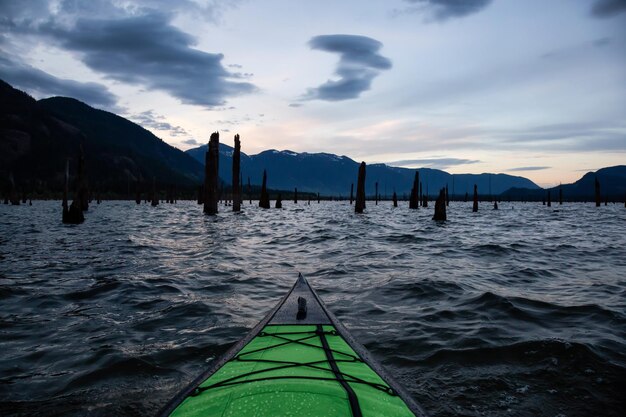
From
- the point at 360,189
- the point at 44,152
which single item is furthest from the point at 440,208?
the point at 44,152

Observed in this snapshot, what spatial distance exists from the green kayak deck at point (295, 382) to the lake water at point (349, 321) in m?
0.71

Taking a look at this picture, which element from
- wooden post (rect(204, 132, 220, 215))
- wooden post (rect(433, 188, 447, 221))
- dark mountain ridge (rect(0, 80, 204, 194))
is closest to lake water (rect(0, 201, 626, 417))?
wooden post (rect(433, 188, 447, 221))

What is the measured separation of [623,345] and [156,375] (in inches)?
208

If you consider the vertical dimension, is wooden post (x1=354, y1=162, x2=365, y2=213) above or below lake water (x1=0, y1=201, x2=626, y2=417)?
above

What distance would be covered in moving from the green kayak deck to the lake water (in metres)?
0.71

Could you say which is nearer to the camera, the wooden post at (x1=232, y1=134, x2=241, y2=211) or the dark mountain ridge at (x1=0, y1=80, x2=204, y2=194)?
the wooden post at (x1=232, y1=134, x2=241, y2=211)

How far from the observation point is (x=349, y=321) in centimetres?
560

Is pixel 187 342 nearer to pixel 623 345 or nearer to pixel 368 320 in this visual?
pixel 368 320

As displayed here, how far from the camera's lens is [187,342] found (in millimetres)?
4742

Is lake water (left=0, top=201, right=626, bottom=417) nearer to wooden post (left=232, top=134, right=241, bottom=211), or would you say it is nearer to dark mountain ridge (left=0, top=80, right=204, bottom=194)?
wooden post (left=232, top=134, right=241, bottom=211)

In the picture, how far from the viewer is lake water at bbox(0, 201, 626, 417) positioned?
355 cm

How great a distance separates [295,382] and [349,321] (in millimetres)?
2970

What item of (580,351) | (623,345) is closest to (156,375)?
(580,351)

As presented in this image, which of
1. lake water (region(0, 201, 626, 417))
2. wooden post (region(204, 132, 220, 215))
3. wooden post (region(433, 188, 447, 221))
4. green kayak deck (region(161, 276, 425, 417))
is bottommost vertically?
lake water (region(0, 201, 626, 417))
